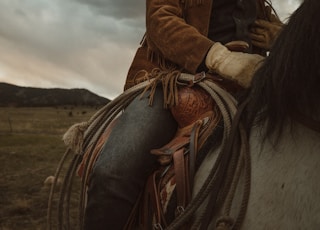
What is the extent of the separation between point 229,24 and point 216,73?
1.28 feet

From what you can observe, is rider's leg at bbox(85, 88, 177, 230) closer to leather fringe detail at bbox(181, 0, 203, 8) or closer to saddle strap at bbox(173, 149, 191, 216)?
saddle strap at bbox(173, 149, 191, 216)

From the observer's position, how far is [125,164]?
80.7 inches

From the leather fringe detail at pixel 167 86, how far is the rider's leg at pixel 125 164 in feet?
0.18

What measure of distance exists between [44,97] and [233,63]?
7741 centimetres

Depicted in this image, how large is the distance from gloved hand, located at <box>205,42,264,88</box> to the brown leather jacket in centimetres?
6

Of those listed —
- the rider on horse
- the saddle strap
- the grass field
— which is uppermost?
the rider on horse

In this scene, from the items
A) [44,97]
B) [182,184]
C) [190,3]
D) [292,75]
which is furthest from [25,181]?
[44,97]

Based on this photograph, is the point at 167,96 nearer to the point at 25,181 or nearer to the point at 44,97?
the point at 25,181

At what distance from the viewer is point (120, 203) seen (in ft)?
6.83

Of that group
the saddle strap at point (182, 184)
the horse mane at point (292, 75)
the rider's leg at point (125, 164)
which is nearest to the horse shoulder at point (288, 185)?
the horse mane at point (292, 75)

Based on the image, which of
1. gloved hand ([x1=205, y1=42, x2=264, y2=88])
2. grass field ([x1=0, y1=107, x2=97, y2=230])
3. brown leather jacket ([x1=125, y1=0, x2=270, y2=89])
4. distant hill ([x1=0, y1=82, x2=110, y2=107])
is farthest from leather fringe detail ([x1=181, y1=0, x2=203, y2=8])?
distant hill ([x1=0, y1=82, x2=110, y2=107])

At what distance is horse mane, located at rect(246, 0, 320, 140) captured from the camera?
146cm

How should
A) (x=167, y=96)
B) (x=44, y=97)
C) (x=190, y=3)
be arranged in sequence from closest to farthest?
(x=167, y=96), (x=190, y=3), (x=44, y=97)

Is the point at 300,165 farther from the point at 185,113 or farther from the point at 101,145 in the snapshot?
the point at 101,145
